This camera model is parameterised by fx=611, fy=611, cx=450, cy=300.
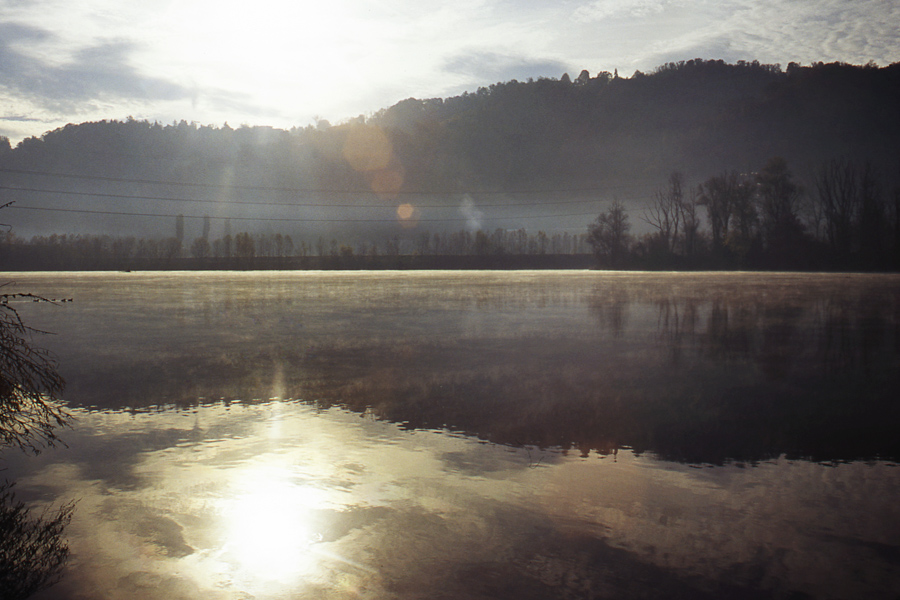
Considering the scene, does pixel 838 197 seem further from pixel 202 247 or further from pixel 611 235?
pixel 202 247

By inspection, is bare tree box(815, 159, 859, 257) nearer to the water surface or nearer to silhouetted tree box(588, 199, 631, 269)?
silhouetted tree box(588, 199, 631, 269)

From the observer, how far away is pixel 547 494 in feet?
17.0

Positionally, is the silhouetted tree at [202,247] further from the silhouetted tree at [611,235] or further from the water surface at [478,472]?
the water surface at [478,472]

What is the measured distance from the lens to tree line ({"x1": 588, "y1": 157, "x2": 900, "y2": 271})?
8694cm

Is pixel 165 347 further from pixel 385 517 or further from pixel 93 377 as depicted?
pixel 385 517

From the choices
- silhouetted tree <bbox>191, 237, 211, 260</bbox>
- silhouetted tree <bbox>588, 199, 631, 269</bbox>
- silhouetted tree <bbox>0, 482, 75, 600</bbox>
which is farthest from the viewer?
silhouetted tree <bbox>191, 237, 211, 260</bbox>

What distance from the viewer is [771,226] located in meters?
91.8

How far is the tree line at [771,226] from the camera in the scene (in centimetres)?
8694

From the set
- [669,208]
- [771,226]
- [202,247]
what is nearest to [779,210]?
[771,226]

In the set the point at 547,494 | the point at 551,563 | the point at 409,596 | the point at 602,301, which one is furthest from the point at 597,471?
the point at 602,301

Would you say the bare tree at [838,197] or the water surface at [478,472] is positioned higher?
the bare tree at [838,197]

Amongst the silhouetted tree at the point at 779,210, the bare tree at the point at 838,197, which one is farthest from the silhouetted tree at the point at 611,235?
the bare tree at the point at 838,197

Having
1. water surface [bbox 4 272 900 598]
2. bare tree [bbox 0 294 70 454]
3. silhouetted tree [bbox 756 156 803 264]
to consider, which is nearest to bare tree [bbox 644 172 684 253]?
silhouetted tree [bbox 756 156 803 264]

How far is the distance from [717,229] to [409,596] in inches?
4303
